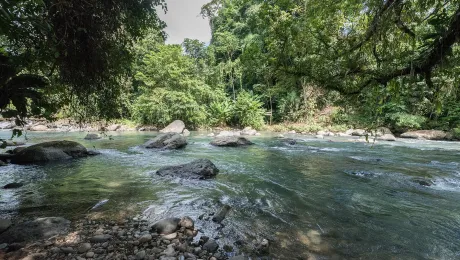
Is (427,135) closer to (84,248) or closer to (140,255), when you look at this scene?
(140,255)

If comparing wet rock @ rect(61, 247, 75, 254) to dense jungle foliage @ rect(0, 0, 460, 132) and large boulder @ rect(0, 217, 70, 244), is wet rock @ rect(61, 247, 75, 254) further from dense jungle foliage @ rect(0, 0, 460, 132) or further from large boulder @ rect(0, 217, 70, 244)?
dense jungle foliage @ rect(0, 0, 460, 132)

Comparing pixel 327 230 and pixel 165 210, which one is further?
pixel 165 210

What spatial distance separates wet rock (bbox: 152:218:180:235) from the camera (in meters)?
3.24

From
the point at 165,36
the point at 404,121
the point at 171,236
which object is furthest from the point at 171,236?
the point at 404,121

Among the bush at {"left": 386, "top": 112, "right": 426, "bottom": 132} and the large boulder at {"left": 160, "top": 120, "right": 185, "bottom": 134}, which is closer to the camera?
the bush at {"left": 386, "top": 112, "right": 426, "bottom": 132}

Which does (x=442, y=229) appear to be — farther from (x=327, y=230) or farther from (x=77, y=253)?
(x=77, y=253)

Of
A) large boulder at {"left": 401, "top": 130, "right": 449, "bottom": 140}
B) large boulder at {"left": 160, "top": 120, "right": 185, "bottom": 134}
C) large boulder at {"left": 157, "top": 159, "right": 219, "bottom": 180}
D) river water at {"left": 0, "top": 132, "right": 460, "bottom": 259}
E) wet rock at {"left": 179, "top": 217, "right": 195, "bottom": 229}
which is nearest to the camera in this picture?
river water at {"left": 0, "top": 132, "right": 460, "bottom": 259}

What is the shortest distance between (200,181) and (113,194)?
75.0 inches

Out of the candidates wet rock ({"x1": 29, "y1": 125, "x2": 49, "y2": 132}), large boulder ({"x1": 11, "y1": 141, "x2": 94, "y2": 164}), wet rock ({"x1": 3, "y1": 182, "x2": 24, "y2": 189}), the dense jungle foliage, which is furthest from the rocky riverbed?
wet rock ({"x1": 29, "y1": 125, "x2": 49, "y2": 132})

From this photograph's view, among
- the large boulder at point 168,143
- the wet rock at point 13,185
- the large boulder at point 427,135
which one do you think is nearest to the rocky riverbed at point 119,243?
the wet rock at point 13,185

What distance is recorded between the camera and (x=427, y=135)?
16.4 m

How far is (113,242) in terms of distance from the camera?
9.49 ft

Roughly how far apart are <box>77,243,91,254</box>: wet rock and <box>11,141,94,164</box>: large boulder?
6815 mm

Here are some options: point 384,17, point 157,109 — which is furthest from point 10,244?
point 157,109
